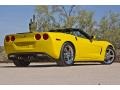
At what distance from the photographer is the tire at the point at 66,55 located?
10.2 metres

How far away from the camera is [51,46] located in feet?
32.9

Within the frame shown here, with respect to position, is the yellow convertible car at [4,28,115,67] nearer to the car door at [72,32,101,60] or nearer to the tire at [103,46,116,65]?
the car door at [72,32,101,60]

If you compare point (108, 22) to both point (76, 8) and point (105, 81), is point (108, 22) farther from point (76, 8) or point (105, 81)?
point (105, 81)

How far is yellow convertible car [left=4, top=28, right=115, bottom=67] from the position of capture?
1006 centimetres

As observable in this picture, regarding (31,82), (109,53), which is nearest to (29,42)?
(109,53)

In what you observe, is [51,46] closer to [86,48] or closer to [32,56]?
[32,56]

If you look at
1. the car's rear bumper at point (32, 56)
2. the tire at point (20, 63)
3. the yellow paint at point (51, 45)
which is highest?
the yellow paint at point (51, 45)

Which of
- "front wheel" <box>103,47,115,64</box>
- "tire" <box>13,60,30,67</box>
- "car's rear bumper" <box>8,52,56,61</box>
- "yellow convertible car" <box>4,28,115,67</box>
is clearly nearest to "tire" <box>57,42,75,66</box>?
"yellow convertible car" <box>4,28,115,67</box>

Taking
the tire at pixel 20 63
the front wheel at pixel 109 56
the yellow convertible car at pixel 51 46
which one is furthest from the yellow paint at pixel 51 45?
the front wheel at pixel 109 56

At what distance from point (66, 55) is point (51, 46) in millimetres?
512

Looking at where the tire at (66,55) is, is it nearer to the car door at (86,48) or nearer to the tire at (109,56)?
the car door at (86,48)

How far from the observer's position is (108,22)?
14.2 m

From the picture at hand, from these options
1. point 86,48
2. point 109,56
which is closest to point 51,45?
point 86,48

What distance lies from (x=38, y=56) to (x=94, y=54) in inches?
81.3
